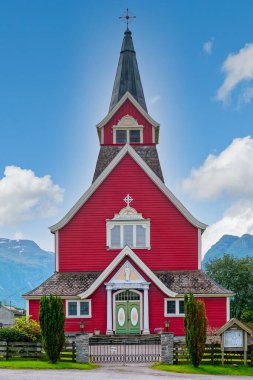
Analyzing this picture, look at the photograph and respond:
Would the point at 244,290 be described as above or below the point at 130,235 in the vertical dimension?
below

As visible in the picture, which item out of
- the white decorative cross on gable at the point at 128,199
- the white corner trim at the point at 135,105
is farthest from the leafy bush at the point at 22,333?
the white corner trim at the point at 135,105

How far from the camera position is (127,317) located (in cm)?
3509

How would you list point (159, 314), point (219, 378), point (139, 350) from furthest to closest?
point (159, 314)
point (139, 350)
point (219, 378)

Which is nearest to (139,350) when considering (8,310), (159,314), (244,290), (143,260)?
(159,314)

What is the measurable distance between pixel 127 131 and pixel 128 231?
820 cm

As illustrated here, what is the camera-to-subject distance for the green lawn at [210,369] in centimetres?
2441

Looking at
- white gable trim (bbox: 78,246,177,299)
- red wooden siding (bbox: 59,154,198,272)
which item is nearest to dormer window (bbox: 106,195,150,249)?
red wooden siding (bbox: 59,154,198,272)

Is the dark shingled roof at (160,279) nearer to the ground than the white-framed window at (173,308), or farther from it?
farther from it

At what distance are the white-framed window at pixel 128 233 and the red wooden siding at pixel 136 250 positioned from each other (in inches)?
13.6

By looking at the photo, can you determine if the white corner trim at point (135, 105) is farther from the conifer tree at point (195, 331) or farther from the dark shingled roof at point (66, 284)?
the conifer tree at point (195, 331)

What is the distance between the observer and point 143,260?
36844 millimetres

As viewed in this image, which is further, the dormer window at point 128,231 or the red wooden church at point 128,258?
the dormer window at point 128,231

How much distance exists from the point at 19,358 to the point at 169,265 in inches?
517

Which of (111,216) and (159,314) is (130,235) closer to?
(111,216)
